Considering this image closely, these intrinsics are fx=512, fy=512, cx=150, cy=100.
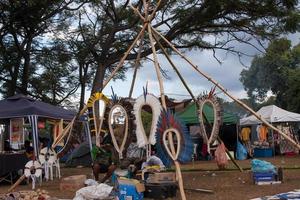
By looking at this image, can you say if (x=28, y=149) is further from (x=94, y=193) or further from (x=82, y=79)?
(x=82, y=79)

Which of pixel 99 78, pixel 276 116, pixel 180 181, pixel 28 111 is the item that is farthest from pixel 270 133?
pixel 180 181

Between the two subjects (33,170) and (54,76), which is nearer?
(33,170)

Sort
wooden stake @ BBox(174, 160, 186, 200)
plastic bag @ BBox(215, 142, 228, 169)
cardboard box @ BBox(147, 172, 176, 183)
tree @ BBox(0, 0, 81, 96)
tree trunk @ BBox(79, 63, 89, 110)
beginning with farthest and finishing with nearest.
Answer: tree trunk @ BBox(79, 63, 89, 110) → tree @ BBox(0, 0, 81, 96) → plastic bag @ BBox(215, 142, 228, 169) → cardboard box @ BBox(147, 172, 176, 183) → wooden stake @ BBox(174, 160, 186, 200)

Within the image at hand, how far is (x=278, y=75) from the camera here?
4706 cm

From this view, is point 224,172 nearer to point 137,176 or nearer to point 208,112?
point 137,176

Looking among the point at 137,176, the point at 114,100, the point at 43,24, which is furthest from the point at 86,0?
the point at 137,176

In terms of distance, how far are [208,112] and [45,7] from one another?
751cm

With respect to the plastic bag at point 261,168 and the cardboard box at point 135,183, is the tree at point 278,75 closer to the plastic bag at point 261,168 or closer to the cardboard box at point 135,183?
the plastic bag at point 261,168

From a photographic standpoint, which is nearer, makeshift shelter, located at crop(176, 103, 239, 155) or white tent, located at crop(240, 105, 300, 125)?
makeshift shelter, located at crop(176, 103, 239, 155)

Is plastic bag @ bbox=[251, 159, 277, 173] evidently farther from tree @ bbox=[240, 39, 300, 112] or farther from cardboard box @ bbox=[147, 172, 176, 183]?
tree @ bbox=[240, 39, 300, 112]

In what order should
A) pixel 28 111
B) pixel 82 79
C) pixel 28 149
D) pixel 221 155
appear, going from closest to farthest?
pixel 28 111, pixel 221 155, pixel 28 149, pixel 82 79

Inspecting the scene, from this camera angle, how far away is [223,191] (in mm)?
10656

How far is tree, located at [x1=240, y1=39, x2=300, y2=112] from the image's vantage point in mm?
21231

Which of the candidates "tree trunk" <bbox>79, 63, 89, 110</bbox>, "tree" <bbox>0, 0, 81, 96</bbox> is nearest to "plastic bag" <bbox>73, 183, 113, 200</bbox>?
"tree" <bbox>0, 0, 81, 96</bbox>
